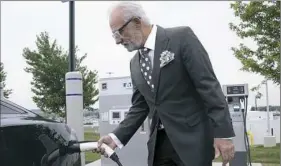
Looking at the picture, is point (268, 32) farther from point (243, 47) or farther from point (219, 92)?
point (219, 92)

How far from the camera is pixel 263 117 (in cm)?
1552

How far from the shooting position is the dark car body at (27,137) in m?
1.90

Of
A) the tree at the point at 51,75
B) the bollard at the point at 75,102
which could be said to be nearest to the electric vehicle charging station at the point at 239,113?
the bollard at the point at 75,102

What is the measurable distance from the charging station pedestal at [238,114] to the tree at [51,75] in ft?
32.2

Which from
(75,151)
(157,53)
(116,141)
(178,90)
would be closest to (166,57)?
(157,53)

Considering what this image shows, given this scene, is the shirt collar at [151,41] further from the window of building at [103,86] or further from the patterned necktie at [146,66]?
the window of building at [103,86]

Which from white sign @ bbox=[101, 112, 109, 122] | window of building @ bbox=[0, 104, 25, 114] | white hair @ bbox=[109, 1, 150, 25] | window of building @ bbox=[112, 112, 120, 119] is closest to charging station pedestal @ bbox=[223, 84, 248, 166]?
window of building @ bbox=[112, 112, 120, 119]

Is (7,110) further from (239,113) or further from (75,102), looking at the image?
(239,113)

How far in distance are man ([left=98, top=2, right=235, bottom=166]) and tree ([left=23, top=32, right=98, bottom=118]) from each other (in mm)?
13469

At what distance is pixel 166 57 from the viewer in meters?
2.09

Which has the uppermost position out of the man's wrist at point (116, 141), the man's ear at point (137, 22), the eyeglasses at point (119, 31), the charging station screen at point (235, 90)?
the man's ear at point (137, 22)

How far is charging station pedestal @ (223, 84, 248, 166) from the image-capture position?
636cm

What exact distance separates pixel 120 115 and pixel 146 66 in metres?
5.53

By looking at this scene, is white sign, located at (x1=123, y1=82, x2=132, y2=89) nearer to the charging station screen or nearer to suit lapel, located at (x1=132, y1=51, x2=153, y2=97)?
the charging station screen
